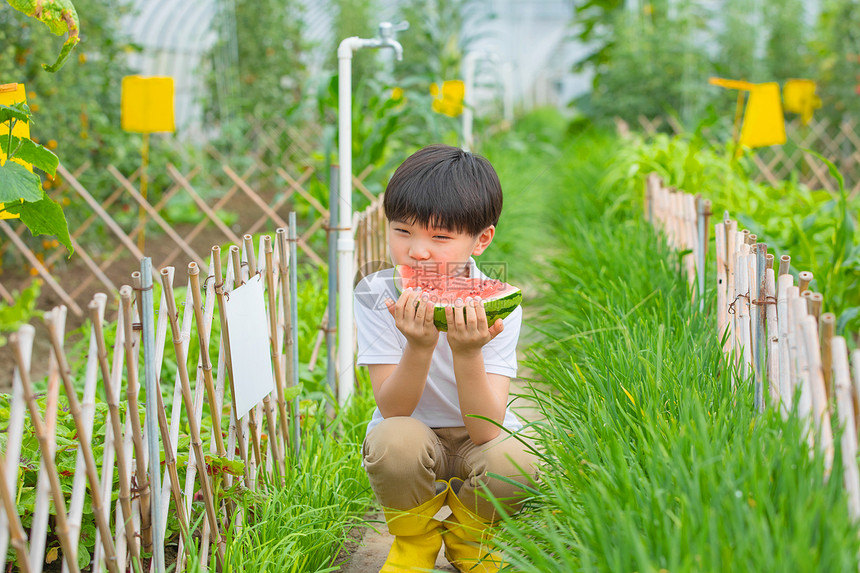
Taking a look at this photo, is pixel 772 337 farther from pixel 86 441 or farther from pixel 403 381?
pixel 86 441

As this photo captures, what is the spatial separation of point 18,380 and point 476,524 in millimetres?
1074

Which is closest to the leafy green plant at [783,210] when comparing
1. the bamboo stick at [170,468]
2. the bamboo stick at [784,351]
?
the bamboo stick at [784,351]

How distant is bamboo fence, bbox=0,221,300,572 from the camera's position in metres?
1.17

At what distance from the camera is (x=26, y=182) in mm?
1498

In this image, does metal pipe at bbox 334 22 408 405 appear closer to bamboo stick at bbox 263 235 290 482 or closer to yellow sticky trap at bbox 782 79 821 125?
bamboo stick at bbox 263 235 290 482

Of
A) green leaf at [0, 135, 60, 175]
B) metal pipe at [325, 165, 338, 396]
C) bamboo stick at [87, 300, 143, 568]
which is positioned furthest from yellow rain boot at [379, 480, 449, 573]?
green leaf at [0, 135, 60, 175]

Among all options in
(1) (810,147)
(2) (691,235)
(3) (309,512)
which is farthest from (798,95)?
(3) (309,512)

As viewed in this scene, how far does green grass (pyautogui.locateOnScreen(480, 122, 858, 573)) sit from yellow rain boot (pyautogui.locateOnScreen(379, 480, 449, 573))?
0.67 feet

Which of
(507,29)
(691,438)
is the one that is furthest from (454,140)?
(507,29)

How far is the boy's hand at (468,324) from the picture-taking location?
1.55m

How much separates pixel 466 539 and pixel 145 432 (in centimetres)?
80

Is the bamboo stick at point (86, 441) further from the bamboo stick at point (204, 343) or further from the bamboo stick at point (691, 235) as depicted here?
the bamboo stick at point (691, 235)

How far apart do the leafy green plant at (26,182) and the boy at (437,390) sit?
67 centimetres

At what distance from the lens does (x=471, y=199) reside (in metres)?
1.73
